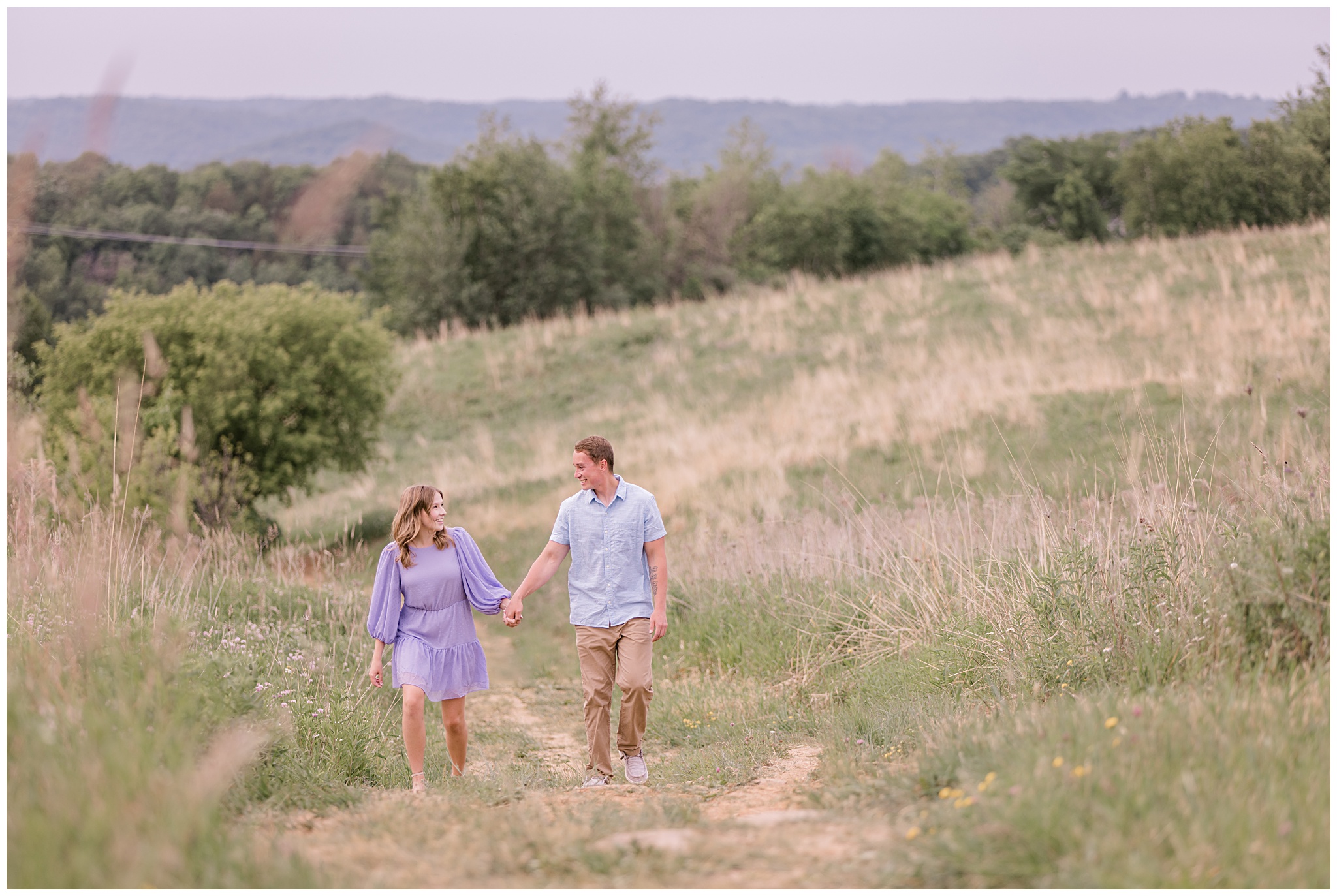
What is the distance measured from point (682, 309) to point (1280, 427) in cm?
1808

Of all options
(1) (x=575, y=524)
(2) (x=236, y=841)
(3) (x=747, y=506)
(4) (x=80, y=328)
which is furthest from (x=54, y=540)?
(4) (x=80, y=328)

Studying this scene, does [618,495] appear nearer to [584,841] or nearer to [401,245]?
[584,841]

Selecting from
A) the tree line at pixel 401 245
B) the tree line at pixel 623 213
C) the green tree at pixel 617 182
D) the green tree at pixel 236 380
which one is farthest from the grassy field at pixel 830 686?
the green tree at pixel 617 182

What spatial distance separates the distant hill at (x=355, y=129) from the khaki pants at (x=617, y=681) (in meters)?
2.78

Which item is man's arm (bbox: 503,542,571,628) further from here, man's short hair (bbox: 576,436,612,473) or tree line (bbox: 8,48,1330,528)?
tree line (bbox: 8,48,1330,528)

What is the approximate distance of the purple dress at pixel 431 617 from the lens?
17.8ft

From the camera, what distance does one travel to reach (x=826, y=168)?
60938mm

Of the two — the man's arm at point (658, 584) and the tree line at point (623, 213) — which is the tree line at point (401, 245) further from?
the man's arm at point (658, 584)

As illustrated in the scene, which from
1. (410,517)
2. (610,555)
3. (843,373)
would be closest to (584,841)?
(610,555)

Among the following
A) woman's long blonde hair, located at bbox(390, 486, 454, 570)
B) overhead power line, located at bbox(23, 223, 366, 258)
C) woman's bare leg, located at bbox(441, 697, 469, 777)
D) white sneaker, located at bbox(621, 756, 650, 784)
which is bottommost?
white sneaker, located at bbox(621, 756, 650, 784)

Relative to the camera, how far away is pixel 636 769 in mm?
5477

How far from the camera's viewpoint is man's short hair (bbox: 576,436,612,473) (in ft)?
18.1

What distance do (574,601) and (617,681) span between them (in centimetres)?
49

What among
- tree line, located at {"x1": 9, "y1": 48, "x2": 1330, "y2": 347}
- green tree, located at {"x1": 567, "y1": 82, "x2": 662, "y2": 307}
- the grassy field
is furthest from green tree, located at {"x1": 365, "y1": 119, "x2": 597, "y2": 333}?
the grassy field
